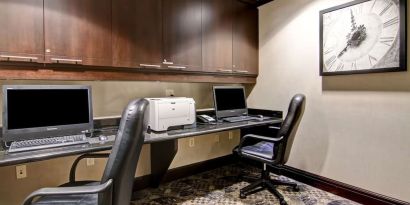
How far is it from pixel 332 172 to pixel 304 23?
164cm

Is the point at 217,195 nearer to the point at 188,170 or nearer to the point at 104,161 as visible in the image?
the point at 188,170

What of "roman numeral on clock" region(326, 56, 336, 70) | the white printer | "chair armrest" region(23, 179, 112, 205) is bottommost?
"chair armrest" region(23, 179, 112, 205)

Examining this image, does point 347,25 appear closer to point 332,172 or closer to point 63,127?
point 332,172

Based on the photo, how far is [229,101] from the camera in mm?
2990

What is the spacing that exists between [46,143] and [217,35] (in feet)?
6.41

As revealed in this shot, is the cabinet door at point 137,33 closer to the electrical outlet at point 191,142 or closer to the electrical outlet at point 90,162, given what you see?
the electrical outlet at point 90,162

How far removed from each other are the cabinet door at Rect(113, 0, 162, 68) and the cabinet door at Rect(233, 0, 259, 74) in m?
1.06

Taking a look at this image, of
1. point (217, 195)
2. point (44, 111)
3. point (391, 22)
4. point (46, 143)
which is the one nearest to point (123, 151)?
point (46, 143)

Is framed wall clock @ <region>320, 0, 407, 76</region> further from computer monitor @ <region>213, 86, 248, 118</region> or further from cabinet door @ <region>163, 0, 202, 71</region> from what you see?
cabinet door @ <region>163, 0, 202, 71</region>

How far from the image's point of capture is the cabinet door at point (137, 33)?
6.65 feet

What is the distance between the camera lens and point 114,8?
78.7 inches

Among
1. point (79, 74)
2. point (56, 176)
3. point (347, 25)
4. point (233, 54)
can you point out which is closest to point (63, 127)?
point (79, 74)

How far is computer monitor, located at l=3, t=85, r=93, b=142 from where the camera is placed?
163 centimetres

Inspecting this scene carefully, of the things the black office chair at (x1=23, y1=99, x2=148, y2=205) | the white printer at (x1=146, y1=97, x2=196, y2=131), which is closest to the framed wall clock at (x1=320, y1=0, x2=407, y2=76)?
the white printer at (x1=146, y1=97, x2=196, y2=131)
